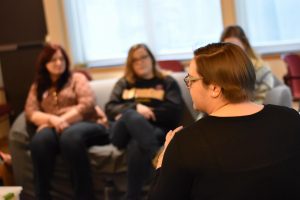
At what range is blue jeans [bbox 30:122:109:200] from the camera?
300 cm

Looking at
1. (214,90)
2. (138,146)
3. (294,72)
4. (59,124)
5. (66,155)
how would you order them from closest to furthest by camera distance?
(214,90) < (138,146) < (66,155) < (59,124) < (294,72)

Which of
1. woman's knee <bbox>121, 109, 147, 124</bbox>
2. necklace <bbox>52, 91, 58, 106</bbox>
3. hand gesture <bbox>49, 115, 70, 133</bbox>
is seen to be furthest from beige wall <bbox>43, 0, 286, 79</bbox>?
woman's knee <bbox>121, 109, 147, 124</bbox>

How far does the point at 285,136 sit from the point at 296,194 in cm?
16

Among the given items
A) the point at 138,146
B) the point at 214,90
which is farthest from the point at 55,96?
the point at 214,90

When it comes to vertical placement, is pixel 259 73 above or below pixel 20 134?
above

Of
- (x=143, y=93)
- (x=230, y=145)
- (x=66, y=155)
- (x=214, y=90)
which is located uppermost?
(x=214, y=90)

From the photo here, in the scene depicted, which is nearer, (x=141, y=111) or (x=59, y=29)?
(x=141, y=111)

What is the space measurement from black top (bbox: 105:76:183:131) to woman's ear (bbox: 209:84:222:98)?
1.80 m

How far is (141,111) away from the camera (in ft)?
10.1

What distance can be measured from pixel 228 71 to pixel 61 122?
2.08 meters

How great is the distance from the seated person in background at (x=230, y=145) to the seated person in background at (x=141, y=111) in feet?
5.16

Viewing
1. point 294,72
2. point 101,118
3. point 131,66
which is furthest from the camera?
point 294,72

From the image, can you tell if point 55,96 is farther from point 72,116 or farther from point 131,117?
point 131,117

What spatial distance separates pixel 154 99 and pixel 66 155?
0.71m
